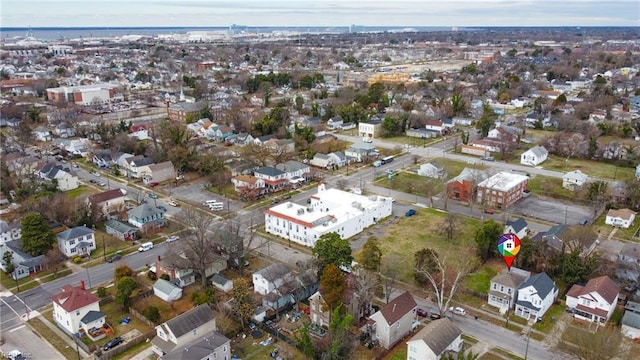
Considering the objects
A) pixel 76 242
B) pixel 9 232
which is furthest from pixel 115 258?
pixel 9 232

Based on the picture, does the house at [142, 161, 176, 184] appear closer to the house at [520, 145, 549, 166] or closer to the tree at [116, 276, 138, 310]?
the tree at [116, 276, 138, 310]

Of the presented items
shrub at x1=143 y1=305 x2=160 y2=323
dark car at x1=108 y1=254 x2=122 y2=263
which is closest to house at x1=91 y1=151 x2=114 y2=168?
dark car at x1=108 y1=254 x2=122 y2=263

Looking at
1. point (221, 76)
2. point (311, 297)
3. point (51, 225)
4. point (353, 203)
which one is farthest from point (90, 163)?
point (221, 76)

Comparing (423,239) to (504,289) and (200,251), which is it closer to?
(504,289)

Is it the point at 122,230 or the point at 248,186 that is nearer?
the point at 122,230

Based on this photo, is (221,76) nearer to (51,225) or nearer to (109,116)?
(109,116)
